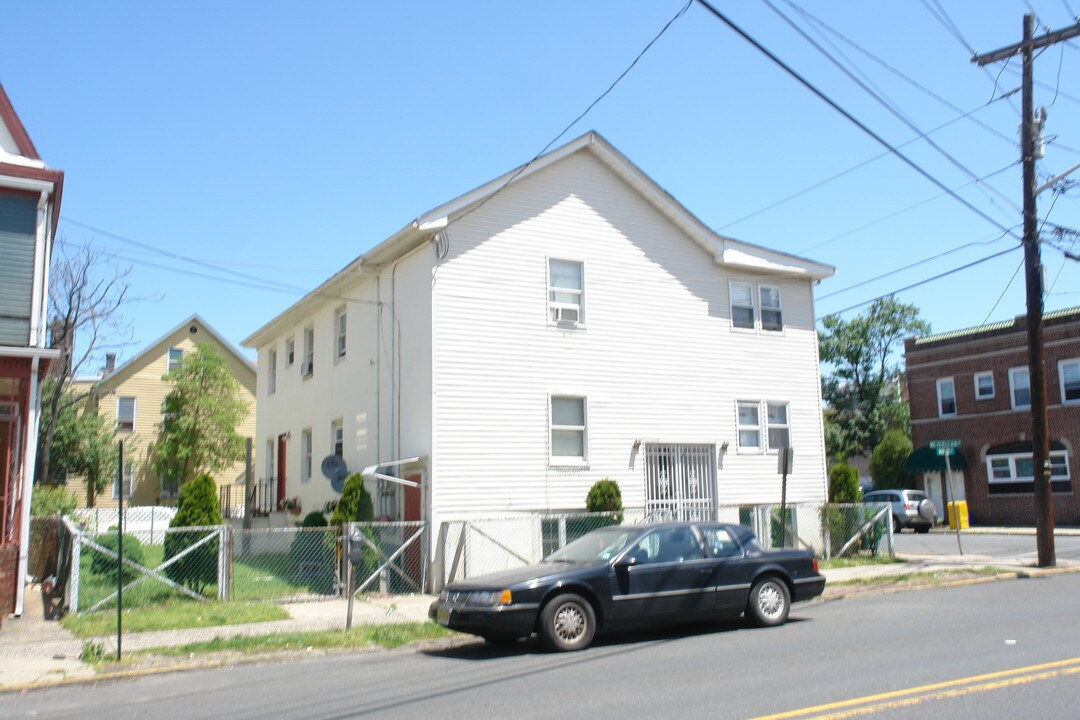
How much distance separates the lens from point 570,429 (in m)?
19.1

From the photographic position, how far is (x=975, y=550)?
2425cm

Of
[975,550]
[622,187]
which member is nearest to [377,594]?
[622,187]

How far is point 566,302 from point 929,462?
960 inches

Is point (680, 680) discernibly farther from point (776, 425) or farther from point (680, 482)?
point (776, 425)

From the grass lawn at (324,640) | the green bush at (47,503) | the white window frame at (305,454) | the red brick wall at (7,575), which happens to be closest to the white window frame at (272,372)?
the white window frame at (305,454)

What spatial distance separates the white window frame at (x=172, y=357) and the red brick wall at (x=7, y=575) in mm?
31049

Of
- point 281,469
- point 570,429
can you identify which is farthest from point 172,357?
point 570,429

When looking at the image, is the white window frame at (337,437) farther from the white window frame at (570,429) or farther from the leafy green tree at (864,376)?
the leafy green tree at (864,376)

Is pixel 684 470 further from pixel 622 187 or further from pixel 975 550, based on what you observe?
pixel 975 550

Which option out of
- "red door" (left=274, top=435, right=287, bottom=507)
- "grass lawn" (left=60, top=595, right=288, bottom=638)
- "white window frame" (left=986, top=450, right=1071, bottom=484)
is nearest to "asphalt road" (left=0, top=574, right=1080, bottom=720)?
"grass lawn" (left=60, top=595, right=288, bottom=638)

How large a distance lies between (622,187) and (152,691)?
47.2 ft

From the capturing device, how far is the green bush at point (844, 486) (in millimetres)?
22078

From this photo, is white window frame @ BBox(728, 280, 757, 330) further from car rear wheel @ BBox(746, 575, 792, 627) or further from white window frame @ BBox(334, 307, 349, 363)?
car rear wheel @ BBox(746, 575, 792, 627)

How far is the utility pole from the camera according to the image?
1900 centimetres
